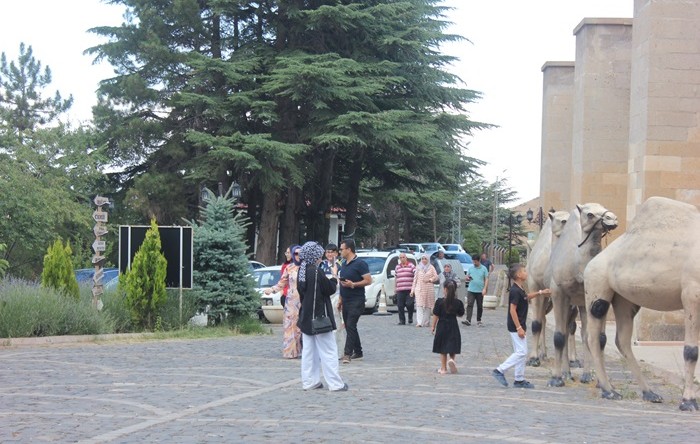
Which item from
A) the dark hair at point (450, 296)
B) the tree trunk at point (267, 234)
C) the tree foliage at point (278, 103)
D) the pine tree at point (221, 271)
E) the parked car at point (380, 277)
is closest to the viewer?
the dark hair at point (450, 296)

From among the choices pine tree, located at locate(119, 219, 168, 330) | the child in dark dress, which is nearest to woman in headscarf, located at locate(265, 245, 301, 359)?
the child in dark dress

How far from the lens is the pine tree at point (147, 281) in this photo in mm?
21203

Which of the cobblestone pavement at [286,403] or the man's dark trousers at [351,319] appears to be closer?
the cobblestone pavement at [286,403]

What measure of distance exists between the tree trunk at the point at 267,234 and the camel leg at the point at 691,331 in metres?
29.9

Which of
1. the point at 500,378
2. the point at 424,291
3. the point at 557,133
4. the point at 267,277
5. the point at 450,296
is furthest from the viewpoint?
the point at 557,133

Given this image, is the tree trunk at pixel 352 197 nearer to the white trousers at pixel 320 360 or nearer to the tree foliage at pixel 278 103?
the tree foliage at pixel 278 103

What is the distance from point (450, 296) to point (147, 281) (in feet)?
26.9

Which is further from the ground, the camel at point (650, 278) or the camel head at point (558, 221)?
the camel head at point (558, 221)

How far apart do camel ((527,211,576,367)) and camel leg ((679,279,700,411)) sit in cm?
378

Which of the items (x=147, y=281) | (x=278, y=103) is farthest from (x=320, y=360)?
(x=278, y=103)

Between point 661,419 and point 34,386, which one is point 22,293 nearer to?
point 34,386

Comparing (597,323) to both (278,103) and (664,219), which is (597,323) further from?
(278,103)

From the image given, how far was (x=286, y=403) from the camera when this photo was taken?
11375mm

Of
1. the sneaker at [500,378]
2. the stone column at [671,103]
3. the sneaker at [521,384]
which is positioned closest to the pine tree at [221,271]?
the stone column at [671,103]
